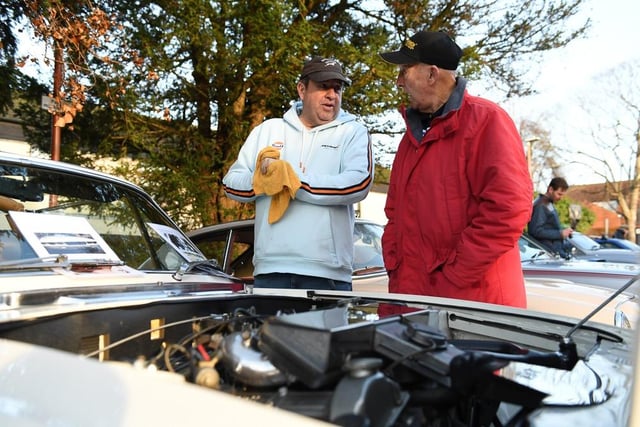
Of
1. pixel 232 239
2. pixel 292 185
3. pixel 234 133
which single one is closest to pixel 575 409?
pixel 292 185

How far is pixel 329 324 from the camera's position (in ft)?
4.73

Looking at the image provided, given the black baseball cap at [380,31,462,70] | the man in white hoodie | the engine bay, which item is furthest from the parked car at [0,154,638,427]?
the black baseball cap at [380,31,462,70]

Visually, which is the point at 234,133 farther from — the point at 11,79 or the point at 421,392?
the point at 421,392

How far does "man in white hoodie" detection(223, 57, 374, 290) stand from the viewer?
2994 millimetres

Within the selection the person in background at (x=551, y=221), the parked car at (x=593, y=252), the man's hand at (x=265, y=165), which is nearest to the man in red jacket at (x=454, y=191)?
the man's hand at (x=265, y=165)

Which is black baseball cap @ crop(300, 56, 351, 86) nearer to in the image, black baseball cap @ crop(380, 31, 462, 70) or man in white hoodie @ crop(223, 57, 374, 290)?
man in white hoodie @ crop(223, 57, 374, 290)

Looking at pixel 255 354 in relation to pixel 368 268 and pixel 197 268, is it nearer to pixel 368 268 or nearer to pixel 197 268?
pixel 197 268

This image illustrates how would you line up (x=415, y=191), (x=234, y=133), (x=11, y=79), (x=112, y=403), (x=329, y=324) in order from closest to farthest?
(x=112, y=403)
(x=329, y=324)
(x=415, y=191)
(x=11, y=79)
(x=234, y=133)

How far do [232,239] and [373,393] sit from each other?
341 centimetres

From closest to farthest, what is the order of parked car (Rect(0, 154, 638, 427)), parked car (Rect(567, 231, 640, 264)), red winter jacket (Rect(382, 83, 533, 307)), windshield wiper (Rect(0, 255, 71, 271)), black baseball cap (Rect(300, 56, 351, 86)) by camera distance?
parked car (Rect(0, 154, 638, 427))
windshield wiper (Rect(0, 255, 71, 271))
red winter jacket (Rect(382, 83, 533, 307))
black baseball cap (Rect(300, 56, 351, 86))
parked car (Rect(567, 231, 640, 264))

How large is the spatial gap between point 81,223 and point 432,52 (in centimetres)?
176

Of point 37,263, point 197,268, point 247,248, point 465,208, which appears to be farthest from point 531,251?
point 37,263

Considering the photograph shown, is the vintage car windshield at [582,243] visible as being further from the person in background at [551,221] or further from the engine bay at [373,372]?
the engine bay at [373,372]

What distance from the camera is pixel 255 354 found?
54.5 inches
